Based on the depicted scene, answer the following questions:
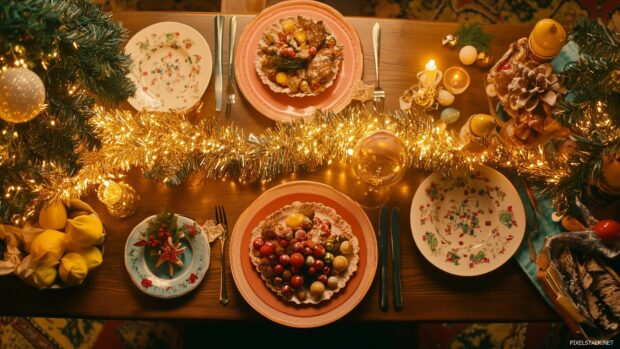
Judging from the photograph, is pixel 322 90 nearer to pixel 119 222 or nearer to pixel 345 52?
pixel 345 52

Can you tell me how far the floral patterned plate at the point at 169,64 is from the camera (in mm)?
1206

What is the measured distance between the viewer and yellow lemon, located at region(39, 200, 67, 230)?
3.48 feet

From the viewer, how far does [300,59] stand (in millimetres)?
1175

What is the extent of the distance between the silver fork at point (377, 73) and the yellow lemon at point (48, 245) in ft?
2.70

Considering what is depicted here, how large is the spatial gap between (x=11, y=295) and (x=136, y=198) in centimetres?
36

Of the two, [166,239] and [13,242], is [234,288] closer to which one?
[166,239]

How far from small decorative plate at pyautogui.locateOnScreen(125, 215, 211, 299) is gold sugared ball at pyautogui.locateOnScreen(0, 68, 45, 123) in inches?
17.8

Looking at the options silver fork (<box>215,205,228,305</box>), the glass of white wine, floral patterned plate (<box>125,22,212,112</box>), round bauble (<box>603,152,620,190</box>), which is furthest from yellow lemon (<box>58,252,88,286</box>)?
round bauble (<box>603,152,620,190</box>)

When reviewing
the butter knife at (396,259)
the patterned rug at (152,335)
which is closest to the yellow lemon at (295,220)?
the butter knife at (396,259)

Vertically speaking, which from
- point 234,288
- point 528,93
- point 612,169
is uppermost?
point 528,93

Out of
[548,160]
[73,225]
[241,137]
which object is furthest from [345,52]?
[73,225]

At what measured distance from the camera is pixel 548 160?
1085mm

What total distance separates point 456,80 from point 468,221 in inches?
14.4

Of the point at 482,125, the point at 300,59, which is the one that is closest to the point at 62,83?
the point at 300,59
